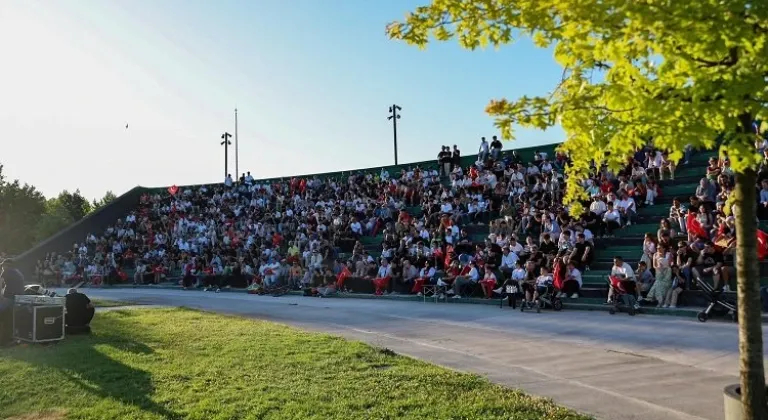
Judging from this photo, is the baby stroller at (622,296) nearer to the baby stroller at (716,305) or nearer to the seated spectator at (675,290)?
the seated spectator at (675,290)

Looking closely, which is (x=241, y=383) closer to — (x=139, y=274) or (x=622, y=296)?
(x=622, y=296)

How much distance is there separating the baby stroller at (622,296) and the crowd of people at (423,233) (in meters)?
0.22

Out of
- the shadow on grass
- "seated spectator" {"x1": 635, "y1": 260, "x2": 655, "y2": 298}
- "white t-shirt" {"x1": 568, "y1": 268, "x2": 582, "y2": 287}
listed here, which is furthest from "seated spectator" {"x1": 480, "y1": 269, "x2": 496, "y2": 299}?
the shadow on grass

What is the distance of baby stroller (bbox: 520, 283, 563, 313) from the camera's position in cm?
1459

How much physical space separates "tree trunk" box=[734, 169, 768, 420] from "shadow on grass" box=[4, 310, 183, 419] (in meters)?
4.88

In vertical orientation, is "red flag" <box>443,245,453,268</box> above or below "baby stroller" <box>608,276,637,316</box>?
above

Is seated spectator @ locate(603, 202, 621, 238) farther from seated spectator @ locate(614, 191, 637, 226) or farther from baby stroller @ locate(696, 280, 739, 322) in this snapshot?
baby stroller @ locate(696, 280, 739, 322)

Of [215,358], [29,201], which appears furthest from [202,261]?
[29,201]

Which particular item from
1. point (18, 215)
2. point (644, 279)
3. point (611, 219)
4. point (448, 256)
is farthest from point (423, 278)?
point (18, 215)

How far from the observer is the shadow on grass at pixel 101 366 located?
691 cm

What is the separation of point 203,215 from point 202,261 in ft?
24.0

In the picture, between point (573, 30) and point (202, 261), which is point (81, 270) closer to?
point (202, 261)

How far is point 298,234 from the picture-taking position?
2722 centimetres

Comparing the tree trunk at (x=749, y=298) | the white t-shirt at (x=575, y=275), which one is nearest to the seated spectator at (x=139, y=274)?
the white t-shirt at (x=575, y=275)
